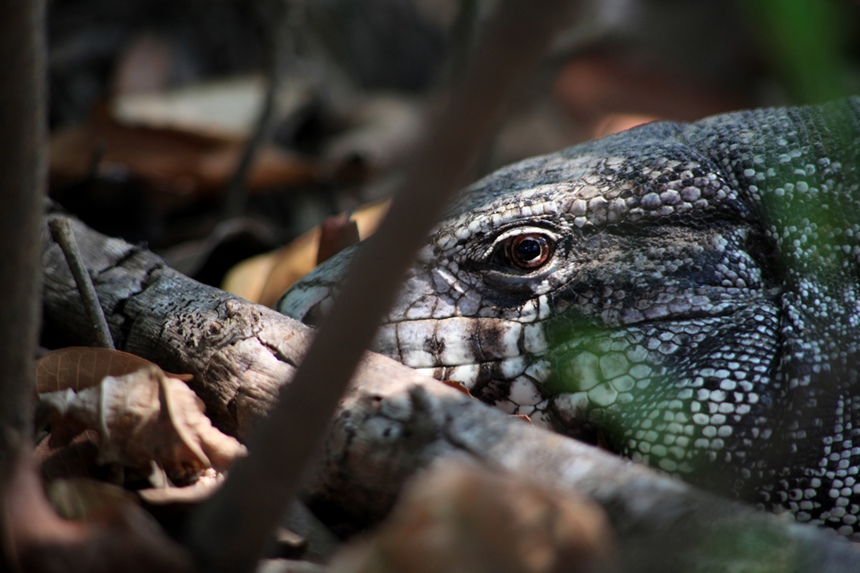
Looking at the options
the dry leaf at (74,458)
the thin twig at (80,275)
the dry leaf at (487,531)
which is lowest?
the dry leaf at (74,458)

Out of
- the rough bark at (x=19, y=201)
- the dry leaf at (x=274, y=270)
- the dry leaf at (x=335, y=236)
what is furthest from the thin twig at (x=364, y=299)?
the dry leaf at (x=274, y=270)

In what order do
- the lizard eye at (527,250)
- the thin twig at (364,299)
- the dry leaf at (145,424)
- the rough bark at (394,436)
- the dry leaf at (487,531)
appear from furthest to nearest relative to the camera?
the lizard eye at (527,250) < the dry leaf at (145,424) < the rough bark at (394,436) < the dry leaf at (487,531) < the thin twig at (364,299)

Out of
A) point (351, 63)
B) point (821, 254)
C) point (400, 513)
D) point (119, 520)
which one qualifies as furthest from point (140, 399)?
point (351, 63)

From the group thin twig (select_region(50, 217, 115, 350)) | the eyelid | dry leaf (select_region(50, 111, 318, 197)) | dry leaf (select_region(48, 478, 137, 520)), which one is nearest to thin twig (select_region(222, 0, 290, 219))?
dry leaf (select_region(50, 111, 318, 197))

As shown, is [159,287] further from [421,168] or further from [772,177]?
[772,177]

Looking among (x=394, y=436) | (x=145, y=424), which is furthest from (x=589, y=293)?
(x=145, y=424)

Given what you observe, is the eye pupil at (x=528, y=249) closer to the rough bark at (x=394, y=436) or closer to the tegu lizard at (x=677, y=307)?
the tegu lizard at (x=677, y=307)

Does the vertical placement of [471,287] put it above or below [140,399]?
A: above

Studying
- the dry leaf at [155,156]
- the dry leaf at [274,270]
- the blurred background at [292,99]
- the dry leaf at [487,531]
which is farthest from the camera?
the dry leaf at [155,156]
